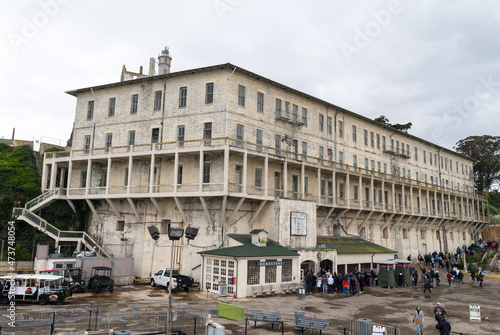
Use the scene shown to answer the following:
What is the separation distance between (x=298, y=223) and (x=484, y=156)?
225ft

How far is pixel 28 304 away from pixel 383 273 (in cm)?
2615

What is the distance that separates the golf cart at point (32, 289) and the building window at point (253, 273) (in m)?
11.4

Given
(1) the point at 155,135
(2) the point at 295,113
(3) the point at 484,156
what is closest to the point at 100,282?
(1) the point at 155,135

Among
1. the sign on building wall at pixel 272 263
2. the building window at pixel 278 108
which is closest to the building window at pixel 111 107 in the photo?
the building window at pixel 278 108

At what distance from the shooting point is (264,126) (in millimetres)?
35875

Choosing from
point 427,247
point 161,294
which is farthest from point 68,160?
point 427,247

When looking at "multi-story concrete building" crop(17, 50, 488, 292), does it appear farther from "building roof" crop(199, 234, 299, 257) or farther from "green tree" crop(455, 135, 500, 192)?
"green tree" crop(455, 135, 500, 192)

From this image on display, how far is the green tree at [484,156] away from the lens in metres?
82.2

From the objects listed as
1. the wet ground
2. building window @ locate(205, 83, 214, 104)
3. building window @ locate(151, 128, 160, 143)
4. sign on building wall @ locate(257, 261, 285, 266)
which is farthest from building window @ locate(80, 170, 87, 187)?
sign on building wall @ locate(257, 261, 285, 266)

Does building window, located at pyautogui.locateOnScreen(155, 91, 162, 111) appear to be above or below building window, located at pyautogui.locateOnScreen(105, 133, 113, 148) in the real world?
above

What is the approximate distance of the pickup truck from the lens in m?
26.4

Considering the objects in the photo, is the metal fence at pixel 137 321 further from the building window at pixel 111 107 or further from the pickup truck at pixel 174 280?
the building window at pixel 111 107

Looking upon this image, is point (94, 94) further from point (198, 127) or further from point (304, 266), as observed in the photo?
point (304, 266)

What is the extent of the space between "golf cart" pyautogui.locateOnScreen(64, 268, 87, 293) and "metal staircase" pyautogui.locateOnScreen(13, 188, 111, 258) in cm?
783
